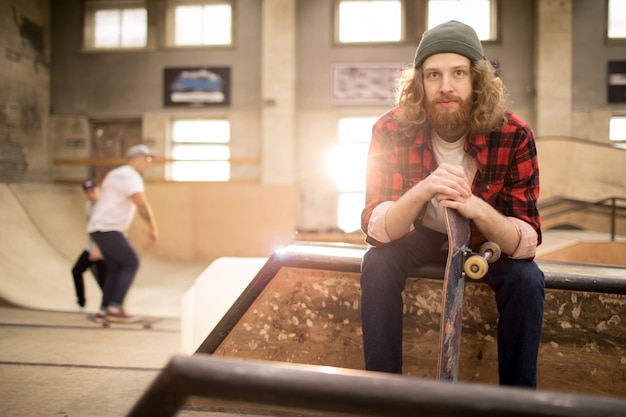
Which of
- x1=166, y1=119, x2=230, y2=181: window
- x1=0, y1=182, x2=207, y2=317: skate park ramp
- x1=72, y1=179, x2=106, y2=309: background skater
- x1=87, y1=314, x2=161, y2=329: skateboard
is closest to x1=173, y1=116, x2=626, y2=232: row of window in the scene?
x1=166, y1=119, x2=230, y2=181: window

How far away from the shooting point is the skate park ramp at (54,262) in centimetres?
575

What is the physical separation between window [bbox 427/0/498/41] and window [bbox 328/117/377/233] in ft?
8.87

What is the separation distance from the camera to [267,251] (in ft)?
33.0

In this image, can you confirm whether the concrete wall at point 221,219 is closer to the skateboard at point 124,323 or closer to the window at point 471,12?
the window at point 471,12

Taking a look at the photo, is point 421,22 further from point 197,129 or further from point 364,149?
point 197,129

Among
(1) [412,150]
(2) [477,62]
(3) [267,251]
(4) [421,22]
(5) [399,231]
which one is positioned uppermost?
(4) [421,22]

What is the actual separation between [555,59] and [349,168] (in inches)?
191

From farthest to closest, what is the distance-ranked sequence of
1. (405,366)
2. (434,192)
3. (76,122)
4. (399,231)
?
(76,122) → (405,366) → (399,231) → (434,192)

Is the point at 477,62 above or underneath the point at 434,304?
above

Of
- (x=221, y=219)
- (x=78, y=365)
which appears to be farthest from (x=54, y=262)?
(x=78, y=365)

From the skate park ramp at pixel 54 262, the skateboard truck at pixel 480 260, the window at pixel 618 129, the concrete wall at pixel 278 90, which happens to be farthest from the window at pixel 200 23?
the skateboard truck at pixel 480 260

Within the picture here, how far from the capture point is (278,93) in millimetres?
10094

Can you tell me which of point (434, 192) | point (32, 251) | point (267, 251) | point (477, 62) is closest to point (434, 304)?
point (434, 192)

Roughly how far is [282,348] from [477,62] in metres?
1.43
